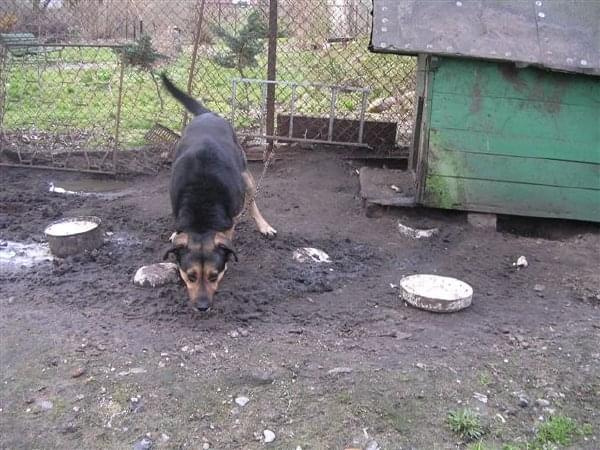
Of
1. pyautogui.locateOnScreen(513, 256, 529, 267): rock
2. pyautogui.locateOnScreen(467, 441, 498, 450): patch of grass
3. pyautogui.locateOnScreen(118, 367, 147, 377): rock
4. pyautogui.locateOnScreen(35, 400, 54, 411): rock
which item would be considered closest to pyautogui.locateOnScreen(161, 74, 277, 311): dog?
pyautogui.locateOnScreen(118, 367, 147, 377): rock

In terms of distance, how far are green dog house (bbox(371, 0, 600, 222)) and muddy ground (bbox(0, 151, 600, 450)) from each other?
0.38m

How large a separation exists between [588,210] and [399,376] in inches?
111

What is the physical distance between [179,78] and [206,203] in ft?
19.2

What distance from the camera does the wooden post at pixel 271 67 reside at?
6.30m

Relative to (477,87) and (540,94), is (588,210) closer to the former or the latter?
(540,94)

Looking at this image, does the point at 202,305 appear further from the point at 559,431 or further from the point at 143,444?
the point at 559,431

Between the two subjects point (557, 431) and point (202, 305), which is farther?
point (202, 305)

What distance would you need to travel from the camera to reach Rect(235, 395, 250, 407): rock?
3.05 metres

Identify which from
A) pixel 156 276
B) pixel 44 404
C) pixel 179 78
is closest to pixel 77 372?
pixel 44 404

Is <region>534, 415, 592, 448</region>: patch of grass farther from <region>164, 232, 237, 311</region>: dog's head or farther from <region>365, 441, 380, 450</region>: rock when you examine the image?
<region>164, 232, 237, 311</region>: dog's head

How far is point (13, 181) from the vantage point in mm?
6301

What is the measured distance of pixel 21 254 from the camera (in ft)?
15.5

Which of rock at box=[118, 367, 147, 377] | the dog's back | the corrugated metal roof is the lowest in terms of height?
rock at box=[118, 367, 147, 377]

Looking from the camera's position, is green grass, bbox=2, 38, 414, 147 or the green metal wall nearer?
the green metal wall
